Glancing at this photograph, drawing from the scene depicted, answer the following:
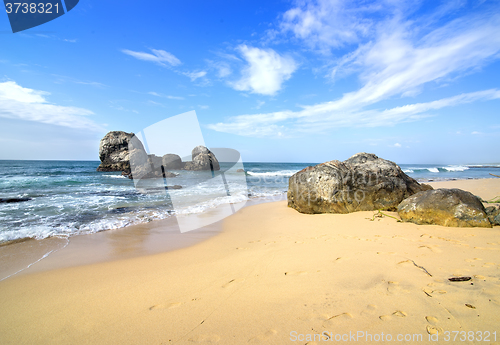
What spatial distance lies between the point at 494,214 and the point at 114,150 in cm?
3023

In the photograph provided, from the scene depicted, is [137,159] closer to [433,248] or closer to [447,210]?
[447,210]

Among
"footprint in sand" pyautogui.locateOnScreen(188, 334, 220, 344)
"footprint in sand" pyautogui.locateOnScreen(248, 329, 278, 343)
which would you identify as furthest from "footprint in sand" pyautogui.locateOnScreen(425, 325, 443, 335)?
"footprint in sand" pyautogui.locateOnScreen(188, 334, 220, 344)

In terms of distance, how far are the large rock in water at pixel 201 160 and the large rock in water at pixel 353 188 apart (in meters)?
27.1

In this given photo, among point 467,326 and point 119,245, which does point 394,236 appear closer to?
point 467,326

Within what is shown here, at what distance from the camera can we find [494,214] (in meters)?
3.79

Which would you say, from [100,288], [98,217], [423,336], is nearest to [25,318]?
[100,288]

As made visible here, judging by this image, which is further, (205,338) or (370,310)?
(370,310)

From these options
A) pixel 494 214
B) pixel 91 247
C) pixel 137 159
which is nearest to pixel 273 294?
pixel 91 247

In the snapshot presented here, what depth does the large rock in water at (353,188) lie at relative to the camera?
18.4ft

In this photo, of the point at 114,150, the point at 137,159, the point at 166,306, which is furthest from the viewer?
the point at 114,150

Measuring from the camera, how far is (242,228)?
5.25m

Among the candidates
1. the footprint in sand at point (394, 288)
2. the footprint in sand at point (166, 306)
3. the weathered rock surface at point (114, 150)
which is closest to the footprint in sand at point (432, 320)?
the footprint in sand at point (394, 288)

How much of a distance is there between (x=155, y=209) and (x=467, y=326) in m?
7.42

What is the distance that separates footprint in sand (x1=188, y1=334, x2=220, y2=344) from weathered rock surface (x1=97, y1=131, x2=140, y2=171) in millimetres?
27394
